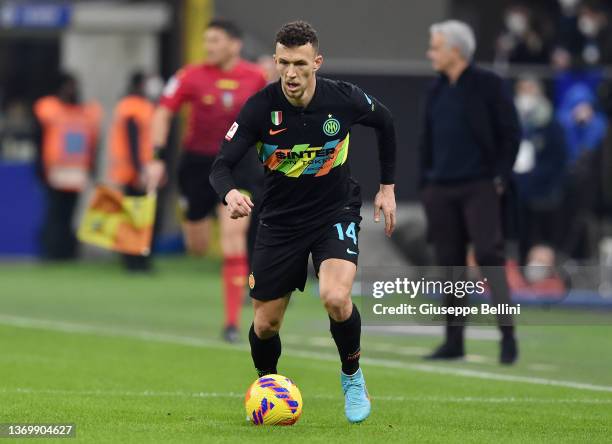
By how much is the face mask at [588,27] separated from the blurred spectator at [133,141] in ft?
19.9

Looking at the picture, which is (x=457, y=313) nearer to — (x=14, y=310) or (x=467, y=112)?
(x=467, y=112)

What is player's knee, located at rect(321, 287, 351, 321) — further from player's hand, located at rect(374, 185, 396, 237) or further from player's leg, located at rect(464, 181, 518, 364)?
player's leg, located at rect(464, 181, 518, 364)

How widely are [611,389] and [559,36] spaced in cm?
1291

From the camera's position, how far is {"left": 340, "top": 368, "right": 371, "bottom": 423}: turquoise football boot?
9.01 metres

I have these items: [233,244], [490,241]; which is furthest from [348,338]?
[233,244]

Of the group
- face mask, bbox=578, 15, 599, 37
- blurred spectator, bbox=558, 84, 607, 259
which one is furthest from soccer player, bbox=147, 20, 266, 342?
face mask, bbox=578, 15, 599, 37

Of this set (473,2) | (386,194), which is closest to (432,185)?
(386,194)

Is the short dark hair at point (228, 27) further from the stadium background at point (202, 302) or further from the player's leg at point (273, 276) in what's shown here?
the player's leg at point (273, 276)

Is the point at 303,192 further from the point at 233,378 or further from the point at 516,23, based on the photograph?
the point at 516,23

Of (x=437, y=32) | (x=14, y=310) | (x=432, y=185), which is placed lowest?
(x=14, y=310)

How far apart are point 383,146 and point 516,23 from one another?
15.9 meters

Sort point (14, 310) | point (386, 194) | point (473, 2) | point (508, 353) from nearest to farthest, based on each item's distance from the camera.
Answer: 1. point (386, 194)
2. point (508, 353)
3. point (14, 310)
4. point (473, 2)

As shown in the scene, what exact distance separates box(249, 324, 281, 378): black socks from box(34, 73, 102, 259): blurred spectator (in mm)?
12845

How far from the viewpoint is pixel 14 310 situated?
647 inches
